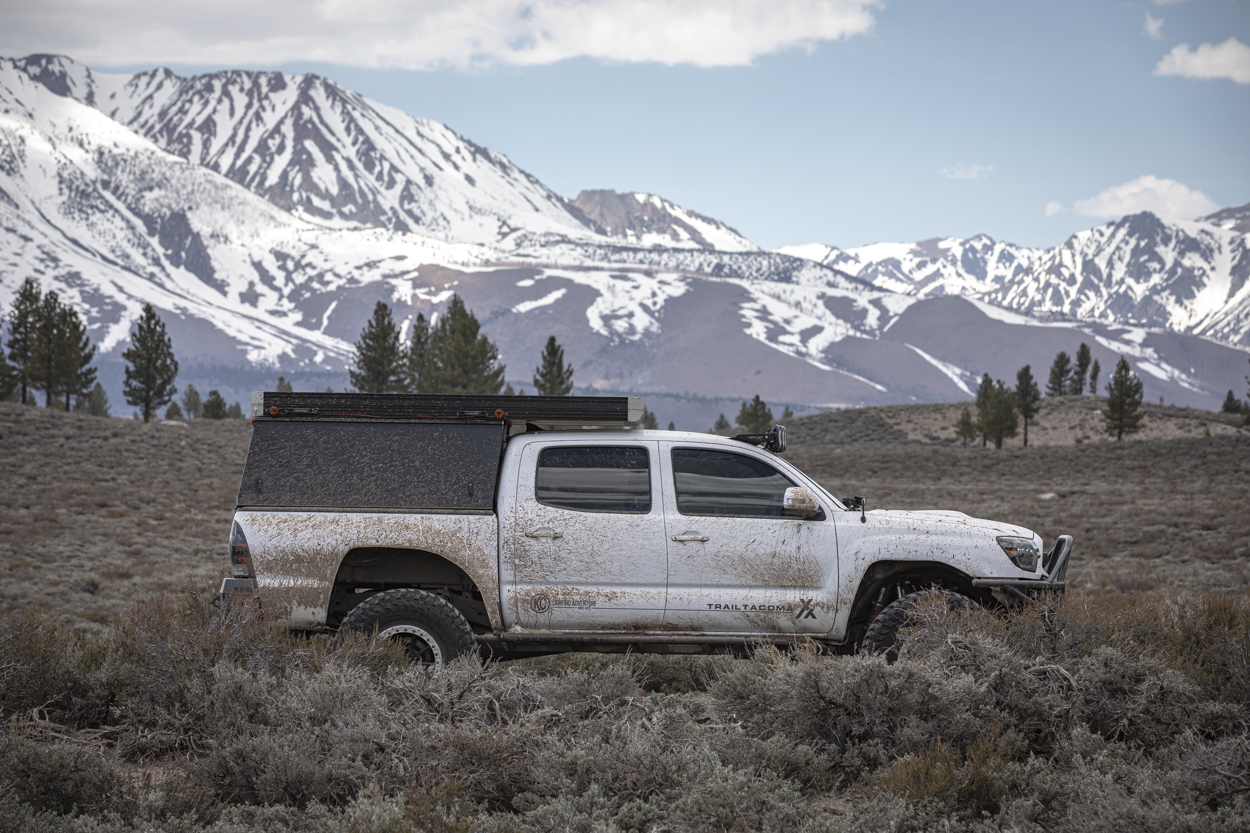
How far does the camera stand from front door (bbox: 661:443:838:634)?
6.17 m

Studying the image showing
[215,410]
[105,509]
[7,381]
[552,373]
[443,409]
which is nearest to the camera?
[443,409]

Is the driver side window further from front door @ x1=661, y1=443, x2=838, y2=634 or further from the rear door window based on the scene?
the rear door window

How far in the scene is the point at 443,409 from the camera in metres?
6.57

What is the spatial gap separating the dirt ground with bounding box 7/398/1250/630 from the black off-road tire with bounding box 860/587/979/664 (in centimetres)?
914

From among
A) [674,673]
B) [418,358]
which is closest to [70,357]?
[418,358]

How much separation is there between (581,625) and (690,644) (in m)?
0.77

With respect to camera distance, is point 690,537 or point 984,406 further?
point 984,406

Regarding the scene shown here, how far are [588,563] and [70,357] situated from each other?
233ft

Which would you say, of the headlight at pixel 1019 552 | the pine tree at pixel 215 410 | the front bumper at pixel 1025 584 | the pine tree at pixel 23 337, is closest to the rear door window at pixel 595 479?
the front bumper at pixel 1025 584

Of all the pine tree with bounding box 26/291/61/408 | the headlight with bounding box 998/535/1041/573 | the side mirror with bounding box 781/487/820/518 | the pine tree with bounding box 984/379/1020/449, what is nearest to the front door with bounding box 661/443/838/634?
the side mirror with bounding box 781/487/820/518

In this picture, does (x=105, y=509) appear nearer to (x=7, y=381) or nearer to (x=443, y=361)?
(x=443, y=361)

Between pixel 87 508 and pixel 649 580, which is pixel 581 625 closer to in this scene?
pixel 649 580

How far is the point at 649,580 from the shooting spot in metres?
6.18

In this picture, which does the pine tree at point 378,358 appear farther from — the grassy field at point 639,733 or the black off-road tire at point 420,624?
the black off-road tire at point 420,624
